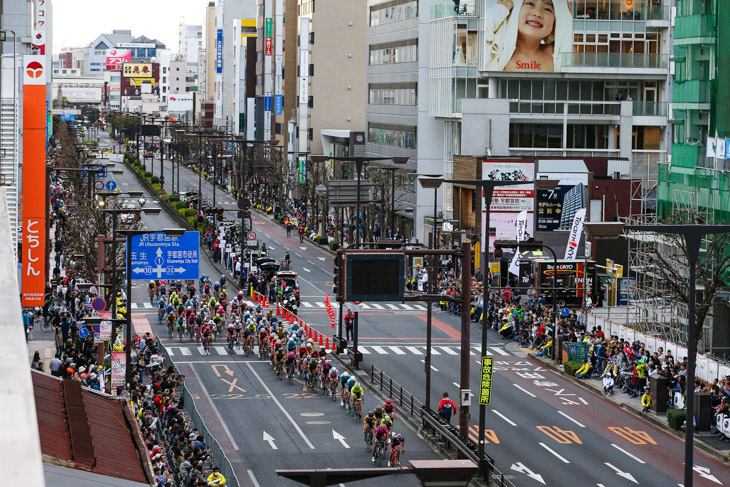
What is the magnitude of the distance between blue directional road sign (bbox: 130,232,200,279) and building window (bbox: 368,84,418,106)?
49.7m

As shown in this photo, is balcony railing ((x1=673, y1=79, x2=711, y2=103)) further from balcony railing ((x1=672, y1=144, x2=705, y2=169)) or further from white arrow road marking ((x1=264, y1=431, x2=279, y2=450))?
white arrow road marking ((x1=264, y1=431, x2=279, y2=450))

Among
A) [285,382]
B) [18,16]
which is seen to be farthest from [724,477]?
[18,16]

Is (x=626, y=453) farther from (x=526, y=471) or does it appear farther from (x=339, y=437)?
(x=339, y=437)

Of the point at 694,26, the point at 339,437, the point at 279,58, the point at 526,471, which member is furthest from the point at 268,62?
the point at 526,471

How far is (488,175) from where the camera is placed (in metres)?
78.1

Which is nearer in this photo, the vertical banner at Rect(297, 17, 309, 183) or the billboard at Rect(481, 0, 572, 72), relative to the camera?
the billboard at Rect(481, 0, 572, 72)

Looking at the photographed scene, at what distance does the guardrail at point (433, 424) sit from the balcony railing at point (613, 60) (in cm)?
4026

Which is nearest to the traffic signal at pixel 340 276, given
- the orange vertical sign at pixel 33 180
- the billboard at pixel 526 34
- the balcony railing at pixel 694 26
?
the orange vertical sign at pixel 33 180

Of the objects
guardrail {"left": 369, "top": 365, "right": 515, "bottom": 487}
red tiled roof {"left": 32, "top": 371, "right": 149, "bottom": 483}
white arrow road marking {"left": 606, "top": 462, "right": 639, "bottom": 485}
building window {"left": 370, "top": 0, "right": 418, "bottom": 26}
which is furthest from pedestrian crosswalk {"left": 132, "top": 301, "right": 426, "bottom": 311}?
red tiled roof {"left": 32, "top": 371, "right": 149, "bottom": 483}

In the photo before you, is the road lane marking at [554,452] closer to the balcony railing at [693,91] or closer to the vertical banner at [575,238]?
the balcony railing at [693,91]

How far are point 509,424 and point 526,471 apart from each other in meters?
6.39

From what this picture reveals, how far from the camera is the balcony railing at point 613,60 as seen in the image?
275 ft

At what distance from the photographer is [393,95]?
105938 mm

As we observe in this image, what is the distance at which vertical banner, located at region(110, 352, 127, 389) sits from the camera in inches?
1415
